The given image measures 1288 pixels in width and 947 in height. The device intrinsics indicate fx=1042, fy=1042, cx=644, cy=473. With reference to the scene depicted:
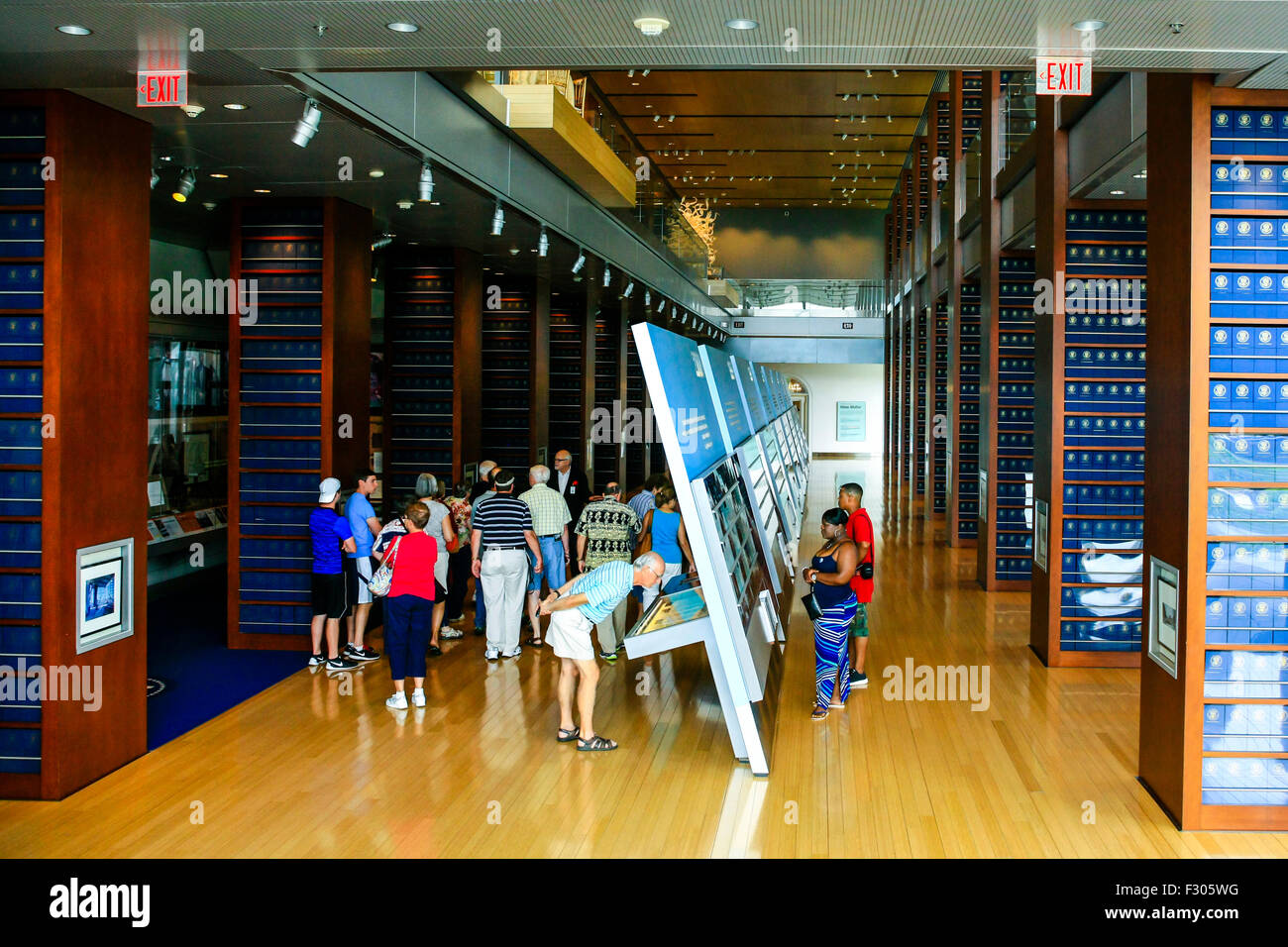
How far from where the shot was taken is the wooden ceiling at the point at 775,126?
19.5m

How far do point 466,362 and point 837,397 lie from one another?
25.3m

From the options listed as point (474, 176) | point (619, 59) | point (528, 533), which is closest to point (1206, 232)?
point (619, 59)

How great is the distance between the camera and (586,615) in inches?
225

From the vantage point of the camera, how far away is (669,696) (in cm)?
702

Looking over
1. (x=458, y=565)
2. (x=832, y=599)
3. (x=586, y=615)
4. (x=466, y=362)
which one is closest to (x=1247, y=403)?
(x=832, y=599)

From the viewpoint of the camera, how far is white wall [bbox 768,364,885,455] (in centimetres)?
3531

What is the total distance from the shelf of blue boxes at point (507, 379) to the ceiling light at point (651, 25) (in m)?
10.4

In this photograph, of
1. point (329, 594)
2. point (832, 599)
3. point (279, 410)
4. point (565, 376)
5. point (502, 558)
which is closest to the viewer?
point (832, 599)

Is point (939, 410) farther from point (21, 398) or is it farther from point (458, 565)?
point (21, 398)

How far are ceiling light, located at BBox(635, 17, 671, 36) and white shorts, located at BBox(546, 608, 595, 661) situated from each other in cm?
296

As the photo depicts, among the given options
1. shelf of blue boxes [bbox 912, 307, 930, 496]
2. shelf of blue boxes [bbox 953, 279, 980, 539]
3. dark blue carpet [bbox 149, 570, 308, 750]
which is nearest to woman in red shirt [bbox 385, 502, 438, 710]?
dark blue carpet [bbox 149, 570, 308, 750]

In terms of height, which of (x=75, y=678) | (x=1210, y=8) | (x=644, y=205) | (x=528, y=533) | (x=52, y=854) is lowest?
(x=52, y=854)

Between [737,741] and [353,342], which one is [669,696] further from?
[353,342]

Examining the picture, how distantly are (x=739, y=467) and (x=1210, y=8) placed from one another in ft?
13.7
